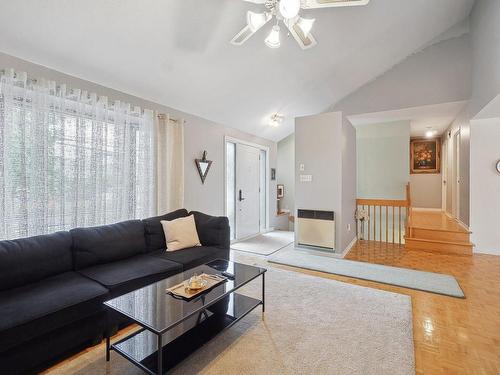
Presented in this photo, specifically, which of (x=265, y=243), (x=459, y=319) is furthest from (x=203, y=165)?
(x=459, y=319)

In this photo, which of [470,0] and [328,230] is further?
[328,230]

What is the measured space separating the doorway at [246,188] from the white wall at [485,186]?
157 inches

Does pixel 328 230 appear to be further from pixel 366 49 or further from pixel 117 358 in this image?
pixel 117 358

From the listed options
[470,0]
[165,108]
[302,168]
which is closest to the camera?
[165,108]

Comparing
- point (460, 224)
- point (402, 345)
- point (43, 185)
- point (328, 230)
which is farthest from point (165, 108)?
point (460, 224)

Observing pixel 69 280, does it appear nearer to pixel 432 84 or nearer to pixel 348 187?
pixel 348 187

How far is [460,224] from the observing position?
5.23 meters

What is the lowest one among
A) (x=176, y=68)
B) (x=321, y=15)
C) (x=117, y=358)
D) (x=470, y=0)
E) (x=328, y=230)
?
(x=117, y=358)

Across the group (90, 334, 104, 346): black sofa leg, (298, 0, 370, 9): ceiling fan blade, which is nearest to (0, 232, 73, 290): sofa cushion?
(90, 334, 104, 346): black sofa leg

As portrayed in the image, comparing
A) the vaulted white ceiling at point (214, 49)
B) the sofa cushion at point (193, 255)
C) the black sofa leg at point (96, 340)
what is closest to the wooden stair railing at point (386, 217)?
the vaulted white ceiling at point (214, 49)

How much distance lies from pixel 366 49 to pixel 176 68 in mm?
3132

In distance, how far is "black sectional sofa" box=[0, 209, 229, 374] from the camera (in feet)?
5.14

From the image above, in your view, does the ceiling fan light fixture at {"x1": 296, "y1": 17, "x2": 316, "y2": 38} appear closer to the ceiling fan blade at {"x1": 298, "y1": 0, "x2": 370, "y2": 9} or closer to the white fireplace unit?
the ceiling fan blade at {"x1": 298, "y1": 0, "x2": 370, "y2": 9}

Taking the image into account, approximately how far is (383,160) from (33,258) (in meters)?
6.65
